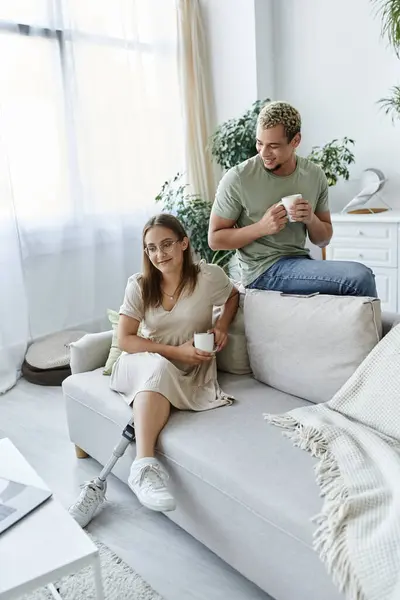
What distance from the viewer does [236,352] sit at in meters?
2.27

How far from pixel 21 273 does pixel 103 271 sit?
0.65 metres

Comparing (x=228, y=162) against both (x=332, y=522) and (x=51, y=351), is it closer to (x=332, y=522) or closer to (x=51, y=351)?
(x=51, y=351)

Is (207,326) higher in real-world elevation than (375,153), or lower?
lower

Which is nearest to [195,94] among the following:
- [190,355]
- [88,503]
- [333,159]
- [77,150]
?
[77,150]

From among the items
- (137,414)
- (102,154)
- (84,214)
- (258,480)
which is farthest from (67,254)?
(258,480)

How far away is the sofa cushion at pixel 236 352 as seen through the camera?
2268 mm

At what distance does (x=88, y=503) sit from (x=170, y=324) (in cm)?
68

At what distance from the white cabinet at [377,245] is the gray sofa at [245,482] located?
159cm

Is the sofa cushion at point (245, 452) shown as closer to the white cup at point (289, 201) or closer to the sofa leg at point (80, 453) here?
the sofa leg at point (80, 453)

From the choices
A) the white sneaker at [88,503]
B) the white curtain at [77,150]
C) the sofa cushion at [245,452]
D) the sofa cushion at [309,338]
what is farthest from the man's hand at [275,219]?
the white curtain at [77,150]

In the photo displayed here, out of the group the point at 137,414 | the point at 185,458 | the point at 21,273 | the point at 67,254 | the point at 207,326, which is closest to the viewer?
the point at 185,458

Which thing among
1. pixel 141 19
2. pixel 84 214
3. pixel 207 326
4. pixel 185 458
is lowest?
pixel 185 458

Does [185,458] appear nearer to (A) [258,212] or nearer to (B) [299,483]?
(B) [299,483]

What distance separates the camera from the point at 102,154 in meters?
3.90
